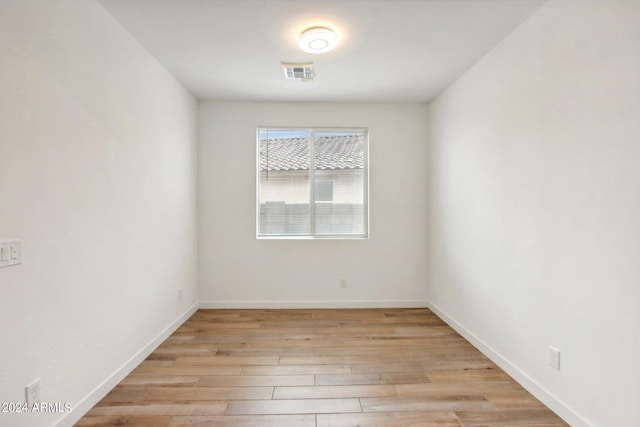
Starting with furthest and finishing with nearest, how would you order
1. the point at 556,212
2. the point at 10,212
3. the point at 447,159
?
the point at 447,159 → the point at 556,212 → the point at 10,212

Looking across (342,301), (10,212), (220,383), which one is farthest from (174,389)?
(342,301)

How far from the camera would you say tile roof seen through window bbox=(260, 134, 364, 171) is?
13.4ft

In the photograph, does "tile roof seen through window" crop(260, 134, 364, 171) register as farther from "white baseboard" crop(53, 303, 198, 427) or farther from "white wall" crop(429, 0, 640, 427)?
"white baseboard" crop(53, 303, 198, 427)

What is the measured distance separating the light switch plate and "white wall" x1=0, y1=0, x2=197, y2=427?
0.03 meters

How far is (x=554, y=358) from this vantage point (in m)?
1.97

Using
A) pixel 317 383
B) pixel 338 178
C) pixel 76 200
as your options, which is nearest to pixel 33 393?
pixel 76 200

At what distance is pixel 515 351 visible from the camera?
234cm

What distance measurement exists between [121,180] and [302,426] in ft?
6.65

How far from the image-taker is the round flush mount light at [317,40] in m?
2.33

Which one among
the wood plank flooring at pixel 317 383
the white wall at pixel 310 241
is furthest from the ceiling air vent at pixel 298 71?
the wood plank flooring at pixel 317 383

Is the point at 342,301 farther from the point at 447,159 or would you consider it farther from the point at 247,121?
the point at 247,121

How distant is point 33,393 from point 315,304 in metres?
2.79

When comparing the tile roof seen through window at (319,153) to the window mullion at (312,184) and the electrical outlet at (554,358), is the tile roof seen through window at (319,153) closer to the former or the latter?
the window mullion at (312,184)

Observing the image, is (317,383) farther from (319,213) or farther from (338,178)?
(338,178)
